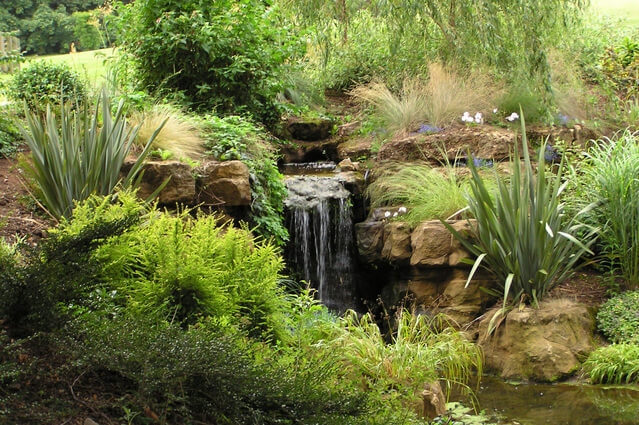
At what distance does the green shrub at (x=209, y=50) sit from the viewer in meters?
7.92

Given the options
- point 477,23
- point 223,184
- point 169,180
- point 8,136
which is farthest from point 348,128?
point 8,136

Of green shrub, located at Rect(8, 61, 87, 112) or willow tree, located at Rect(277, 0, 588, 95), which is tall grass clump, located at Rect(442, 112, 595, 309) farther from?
green shrub, located at Rect(8, 61, 87, 112)

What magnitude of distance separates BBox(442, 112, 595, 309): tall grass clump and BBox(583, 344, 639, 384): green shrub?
2.30 ft

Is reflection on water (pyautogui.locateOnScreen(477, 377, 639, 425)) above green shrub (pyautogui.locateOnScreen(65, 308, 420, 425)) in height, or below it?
below

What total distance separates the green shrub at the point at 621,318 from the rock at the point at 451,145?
8.01 feet

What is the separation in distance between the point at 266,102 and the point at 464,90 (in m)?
2.91

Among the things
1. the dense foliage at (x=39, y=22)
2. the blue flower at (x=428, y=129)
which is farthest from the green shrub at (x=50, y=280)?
the dense foliage at (x=39, y=22)

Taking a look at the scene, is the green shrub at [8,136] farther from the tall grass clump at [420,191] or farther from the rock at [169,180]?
the tall grass clump at [420,191]

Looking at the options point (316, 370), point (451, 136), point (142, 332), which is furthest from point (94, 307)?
point (451, 136)

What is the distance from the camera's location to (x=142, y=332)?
2.20 m

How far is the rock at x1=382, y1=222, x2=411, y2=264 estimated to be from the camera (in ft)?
21.0

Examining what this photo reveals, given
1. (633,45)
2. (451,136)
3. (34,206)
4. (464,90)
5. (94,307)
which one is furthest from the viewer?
(633,45)

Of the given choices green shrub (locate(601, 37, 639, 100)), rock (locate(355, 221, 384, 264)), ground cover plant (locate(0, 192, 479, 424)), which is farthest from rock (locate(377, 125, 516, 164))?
ground cover plant (locate(0, 192, 479, 424))

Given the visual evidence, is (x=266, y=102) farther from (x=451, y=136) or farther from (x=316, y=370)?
(x=316, y=370)
